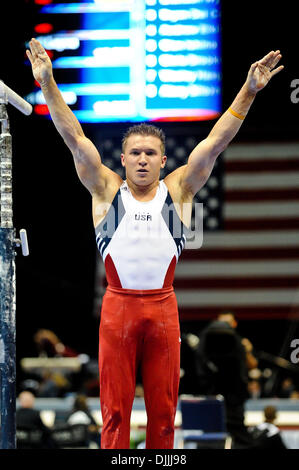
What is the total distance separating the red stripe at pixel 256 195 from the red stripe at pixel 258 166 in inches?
13.2

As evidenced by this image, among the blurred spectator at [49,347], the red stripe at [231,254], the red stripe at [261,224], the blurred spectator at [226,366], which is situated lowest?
the blurred spectator at [49,347]

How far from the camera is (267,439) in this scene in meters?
6.75

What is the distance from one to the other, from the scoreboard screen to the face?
5167mm

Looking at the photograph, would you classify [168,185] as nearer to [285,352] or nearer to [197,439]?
[197,439]

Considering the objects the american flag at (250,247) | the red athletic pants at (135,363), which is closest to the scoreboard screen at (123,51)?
the american flag at (250,247)

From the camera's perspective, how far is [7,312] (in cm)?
379

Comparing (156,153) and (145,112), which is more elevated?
(145,112)

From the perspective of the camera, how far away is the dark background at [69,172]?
894cm

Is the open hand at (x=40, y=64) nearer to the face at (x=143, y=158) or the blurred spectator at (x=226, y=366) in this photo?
the face at (x=143, y=158)

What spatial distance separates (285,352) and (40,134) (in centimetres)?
821

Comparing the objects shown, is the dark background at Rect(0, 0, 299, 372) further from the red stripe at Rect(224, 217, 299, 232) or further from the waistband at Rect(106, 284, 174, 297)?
the waistband at Rect(106, 284, 174, 297)
